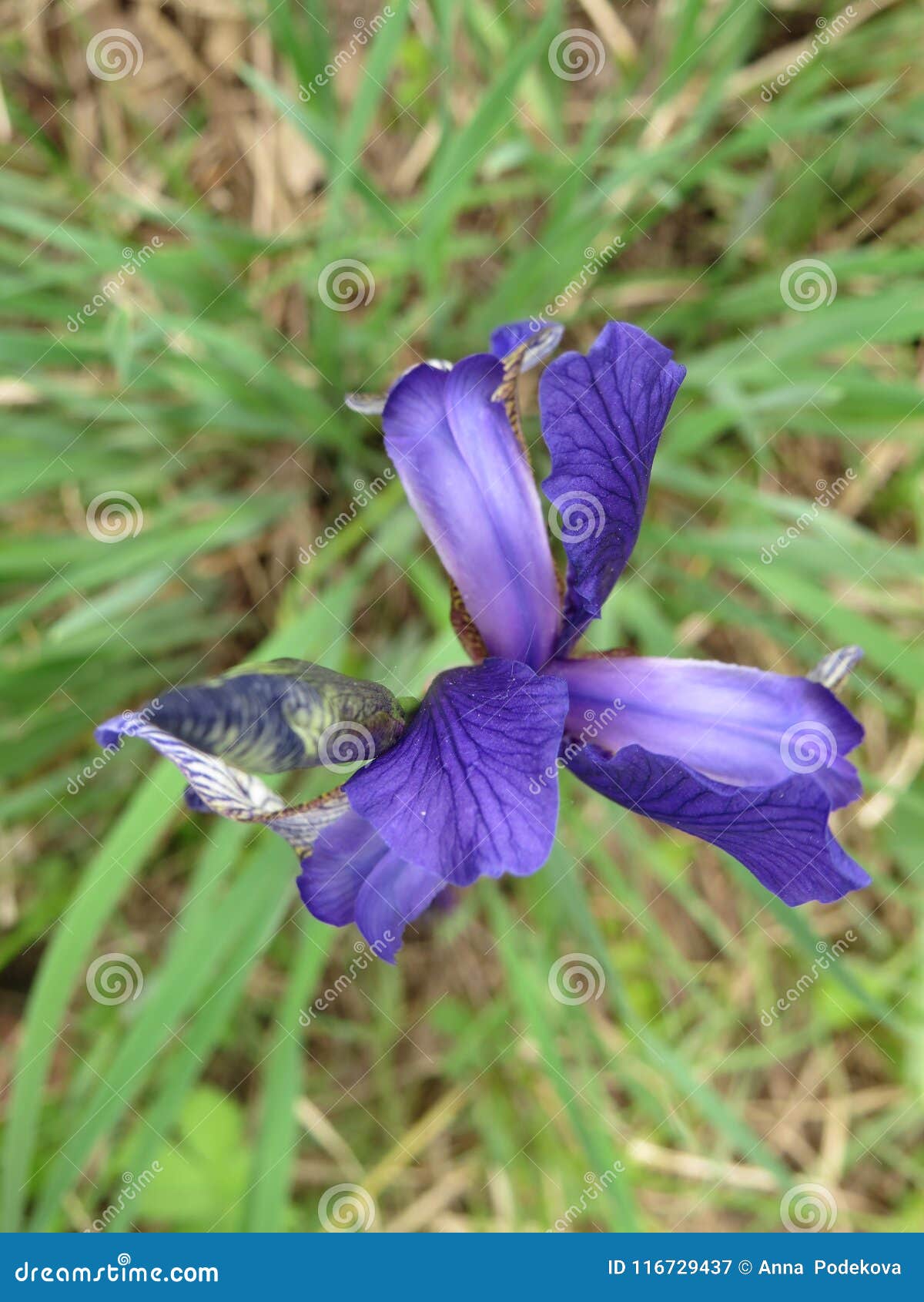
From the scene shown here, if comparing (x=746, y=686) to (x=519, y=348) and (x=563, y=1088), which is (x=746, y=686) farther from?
(x=563, y=1088)

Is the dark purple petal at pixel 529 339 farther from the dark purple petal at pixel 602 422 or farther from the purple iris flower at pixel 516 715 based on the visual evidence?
the dark purple petal at pixel 602 422

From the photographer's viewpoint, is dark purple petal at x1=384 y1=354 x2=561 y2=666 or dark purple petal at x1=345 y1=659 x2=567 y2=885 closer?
dark purple petal at x1=345 y1=659 x2=567 y2=885

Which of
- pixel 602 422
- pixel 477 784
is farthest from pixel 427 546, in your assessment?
pixel 477 784

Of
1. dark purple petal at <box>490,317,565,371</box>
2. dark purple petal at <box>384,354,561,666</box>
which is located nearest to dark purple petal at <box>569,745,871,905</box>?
dark purple petal at <box>384,354,561,666</box>

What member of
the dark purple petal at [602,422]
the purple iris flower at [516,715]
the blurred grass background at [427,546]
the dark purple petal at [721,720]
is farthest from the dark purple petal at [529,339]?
the blurred grass background at [427,546]

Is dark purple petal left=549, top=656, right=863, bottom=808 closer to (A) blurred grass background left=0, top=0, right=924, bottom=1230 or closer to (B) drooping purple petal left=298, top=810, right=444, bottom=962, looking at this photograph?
(B) drooping purple petal left=298, top=810, right=444, bottom=962

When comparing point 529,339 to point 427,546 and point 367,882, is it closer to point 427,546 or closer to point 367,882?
point 367,882
